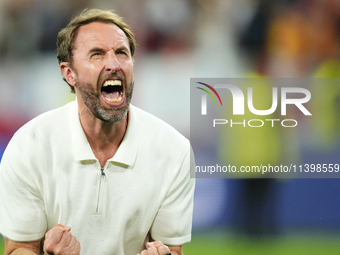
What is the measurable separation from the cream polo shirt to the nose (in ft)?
0.83

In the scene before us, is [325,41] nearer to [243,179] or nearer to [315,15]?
[315,15]

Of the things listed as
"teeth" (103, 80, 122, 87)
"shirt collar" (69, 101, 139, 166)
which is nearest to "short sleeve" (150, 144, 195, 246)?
"shirt collar" (69, 101, 139, 166)

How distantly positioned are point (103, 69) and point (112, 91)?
126mm

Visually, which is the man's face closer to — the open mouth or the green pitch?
the open mouth

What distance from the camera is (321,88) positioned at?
2.24m

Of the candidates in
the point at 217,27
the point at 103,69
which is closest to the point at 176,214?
the point at 103,69

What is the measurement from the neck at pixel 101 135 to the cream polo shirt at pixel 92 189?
0.14ft

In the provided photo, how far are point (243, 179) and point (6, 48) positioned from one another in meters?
1.53

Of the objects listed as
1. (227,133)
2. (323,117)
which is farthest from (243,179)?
(323,117)

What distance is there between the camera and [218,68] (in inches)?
86.7

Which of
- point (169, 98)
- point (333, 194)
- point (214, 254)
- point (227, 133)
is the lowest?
point (214, 254)

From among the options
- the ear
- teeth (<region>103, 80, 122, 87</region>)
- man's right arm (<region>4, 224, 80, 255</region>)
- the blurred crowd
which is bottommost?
man's right arm (<region>4, 224, 80, 255</region>)

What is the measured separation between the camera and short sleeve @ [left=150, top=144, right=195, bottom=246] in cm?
183

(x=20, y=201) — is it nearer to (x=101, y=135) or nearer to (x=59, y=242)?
(x=59, y=242)
